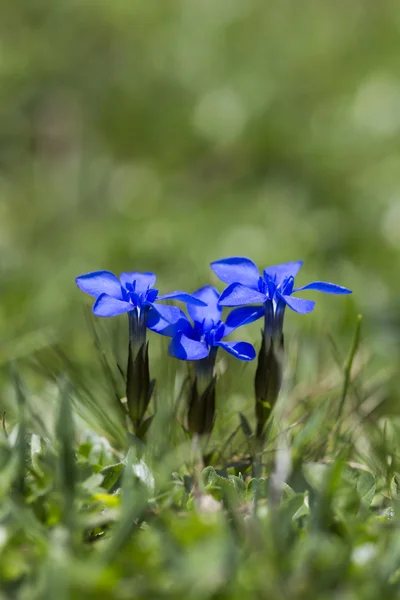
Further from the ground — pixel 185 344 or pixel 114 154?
pixel 114 154

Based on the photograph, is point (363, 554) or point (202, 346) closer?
point (363, 554)

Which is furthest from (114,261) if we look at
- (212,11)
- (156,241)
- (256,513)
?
(212,11)

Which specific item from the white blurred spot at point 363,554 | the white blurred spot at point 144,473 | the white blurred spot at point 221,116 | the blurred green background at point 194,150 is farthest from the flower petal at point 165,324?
the white blurred spot at point 221,116

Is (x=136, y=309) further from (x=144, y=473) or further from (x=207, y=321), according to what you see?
(x=144, y=473)

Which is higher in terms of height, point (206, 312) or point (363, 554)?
point (206, 312)

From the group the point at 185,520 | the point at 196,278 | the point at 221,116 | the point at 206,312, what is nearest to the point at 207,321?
the point at 206,312

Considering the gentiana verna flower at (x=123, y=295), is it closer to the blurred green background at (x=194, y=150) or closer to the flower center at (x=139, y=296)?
the flower center at (x=139, y=296)

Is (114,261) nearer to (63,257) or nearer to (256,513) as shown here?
(63,257)
